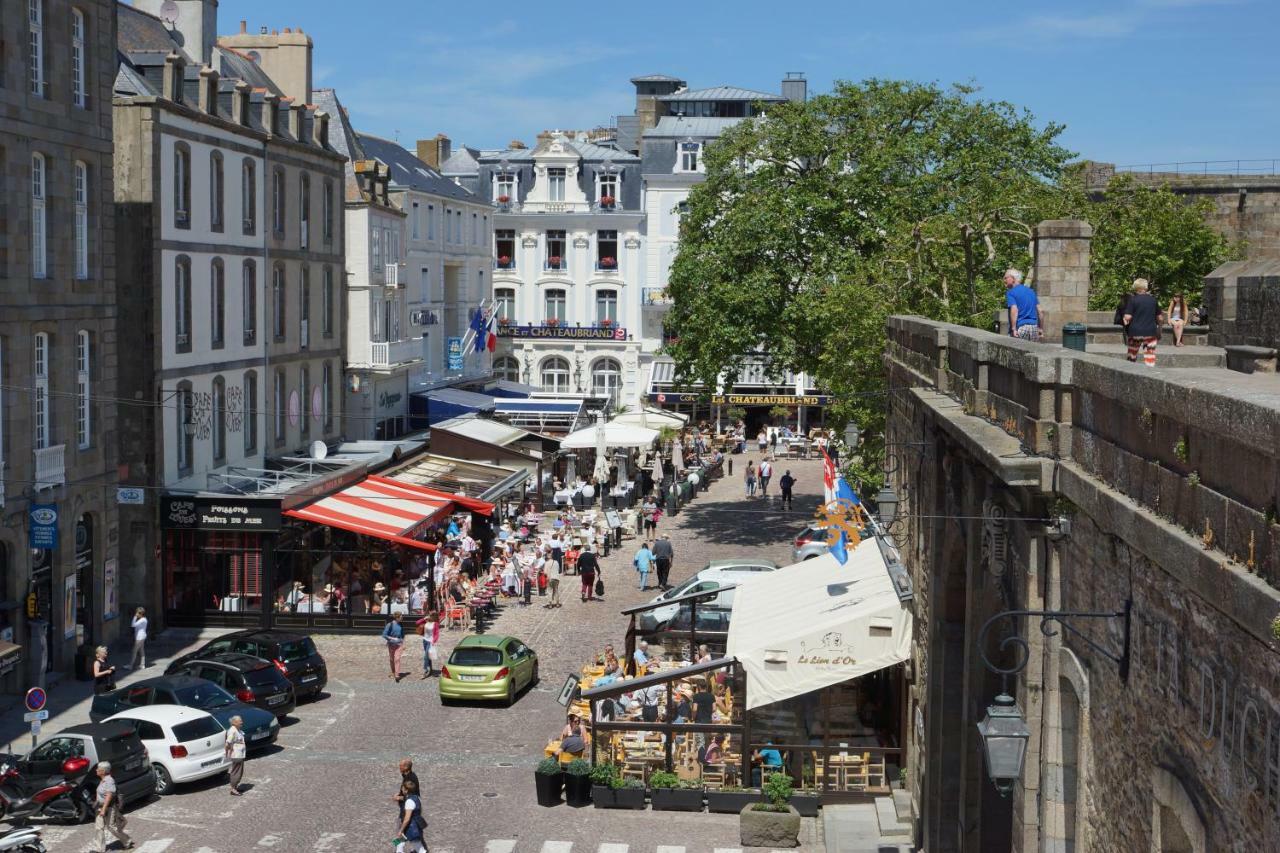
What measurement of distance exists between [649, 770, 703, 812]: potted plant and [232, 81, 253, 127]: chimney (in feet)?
72.4

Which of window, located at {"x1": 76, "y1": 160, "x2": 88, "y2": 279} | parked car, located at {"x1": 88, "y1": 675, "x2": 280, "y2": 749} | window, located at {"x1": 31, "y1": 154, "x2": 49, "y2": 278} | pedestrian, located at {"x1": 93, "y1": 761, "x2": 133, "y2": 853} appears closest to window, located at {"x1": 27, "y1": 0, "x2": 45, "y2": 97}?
window, located at {"x1": 31, "y1": 154, "x2": 49, "y2": 278}

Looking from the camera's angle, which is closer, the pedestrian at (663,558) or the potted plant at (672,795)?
the potted plant at (672,795)

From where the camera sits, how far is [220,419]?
121ft

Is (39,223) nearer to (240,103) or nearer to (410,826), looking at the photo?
(240,103)

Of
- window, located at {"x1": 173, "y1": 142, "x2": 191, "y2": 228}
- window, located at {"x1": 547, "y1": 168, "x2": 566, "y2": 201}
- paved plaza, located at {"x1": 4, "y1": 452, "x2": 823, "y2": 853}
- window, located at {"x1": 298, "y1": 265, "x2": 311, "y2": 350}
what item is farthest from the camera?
window, located at {"x1": 547, "y1": 168, "x2": 566, "y2": 201}

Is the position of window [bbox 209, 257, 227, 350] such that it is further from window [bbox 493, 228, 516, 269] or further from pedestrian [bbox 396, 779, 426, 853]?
window [bbox 493, 228, 516, 269]

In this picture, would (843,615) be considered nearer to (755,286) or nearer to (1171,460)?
(1171,460)

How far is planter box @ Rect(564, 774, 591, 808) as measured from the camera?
22.1 metres

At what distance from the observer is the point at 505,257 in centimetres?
7506

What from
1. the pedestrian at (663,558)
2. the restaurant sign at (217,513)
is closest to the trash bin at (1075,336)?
the restaurant sign at (217,513)

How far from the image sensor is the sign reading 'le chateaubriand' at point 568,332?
73.6 metres

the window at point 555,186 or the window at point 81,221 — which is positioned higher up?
the window at point 555,186

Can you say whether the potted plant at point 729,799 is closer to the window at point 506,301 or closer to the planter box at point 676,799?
the planter box at point 676,799

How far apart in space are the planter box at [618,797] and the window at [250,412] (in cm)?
1923
